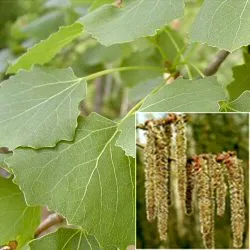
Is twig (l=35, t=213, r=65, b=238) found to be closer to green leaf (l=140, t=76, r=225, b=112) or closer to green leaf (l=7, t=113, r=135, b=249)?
green leaf (l=7, t=113, r=135, b=249)

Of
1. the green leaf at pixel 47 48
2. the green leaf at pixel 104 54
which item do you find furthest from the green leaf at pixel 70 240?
the green leaf at pixel 104 54

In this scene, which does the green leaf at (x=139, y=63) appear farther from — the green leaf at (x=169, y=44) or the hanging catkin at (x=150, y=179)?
the hanging catkin at (x=150, y=179)

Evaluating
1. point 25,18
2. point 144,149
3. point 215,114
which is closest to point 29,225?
point 144,149

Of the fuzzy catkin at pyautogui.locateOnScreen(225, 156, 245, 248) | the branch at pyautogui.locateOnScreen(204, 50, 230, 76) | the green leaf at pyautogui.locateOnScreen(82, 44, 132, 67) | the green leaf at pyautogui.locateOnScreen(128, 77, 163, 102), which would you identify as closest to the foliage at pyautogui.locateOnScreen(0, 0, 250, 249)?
the fuzzy catkin at pyautogui.locateOnScreen(225, 156, 245, 248)

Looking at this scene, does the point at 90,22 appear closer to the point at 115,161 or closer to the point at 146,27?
the point at 146,27

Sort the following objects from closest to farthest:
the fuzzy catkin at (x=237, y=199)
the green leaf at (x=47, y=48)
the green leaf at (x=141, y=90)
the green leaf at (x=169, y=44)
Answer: the fuzzy catkin at (x=237, y=199) → the green leaf at (x=47, y=48) → the green leaf at (x=169, y=44) → the green leaf at (x=141, y=90)

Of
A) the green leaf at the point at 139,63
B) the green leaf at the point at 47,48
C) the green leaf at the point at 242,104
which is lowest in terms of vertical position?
the green leaf at the point at 242,104

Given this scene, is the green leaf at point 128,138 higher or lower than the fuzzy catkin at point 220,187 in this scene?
higher

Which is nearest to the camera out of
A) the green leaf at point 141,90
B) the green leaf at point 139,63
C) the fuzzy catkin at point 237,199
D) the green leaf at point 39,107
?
the fuzzy catkin at point 237,199
